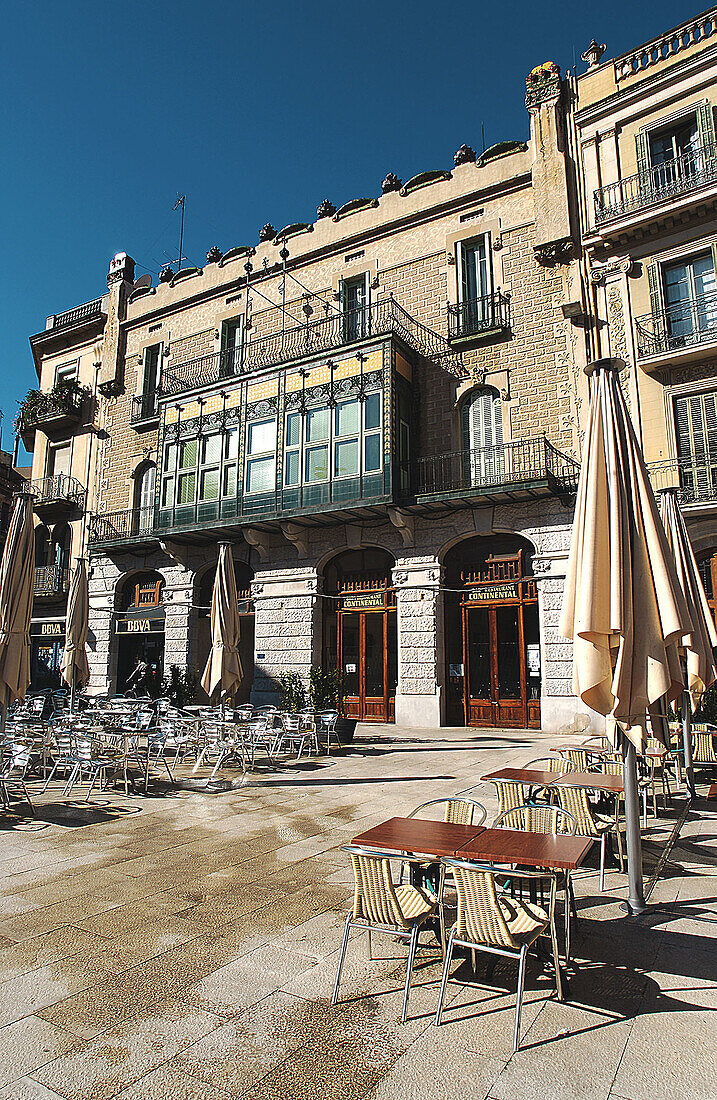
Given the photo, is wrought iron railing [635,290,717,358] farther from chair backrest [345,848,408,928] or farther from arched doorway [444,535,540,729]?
chair backrest [345,848,408,928]

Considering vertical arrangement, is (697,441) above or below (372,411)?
below

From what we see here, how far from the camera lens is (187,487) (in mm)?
23188

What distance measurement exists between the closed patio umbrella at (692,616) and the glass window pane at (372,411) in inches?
420

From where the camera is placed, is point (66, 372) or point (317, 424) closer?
point (317, 424)

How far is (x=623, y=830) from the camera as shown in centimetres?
730

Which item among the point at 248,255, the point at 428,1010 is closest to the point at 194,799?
the point at 428,1010

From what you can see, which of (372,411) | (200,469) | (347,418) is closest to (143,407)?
(200,469)

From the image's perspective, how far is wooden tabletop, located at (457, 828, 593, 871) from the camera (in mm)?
3898

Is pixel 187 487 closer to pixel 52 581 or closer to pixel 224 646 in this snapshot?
pixel 52 581

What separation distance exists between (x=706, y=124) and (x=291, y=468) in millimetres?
14087

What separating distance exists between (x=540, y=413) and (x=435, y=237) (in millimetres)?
7092

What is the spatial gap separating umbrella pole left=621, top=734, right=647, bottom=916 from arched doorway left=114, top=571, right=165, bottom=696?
20583 millimetres

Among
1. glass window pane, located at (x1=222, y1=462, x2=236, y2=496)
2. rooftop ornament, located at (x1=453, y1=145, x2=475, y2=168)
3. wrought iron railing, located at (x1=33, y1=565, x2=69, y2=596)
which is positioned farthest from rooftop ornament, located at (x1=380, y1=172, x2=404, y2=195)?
wrought iron railing, located at (x1=33, y1=565, x2=69, y2=596)

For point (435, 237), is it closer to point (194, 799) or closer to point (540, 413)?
point (540, 413)
